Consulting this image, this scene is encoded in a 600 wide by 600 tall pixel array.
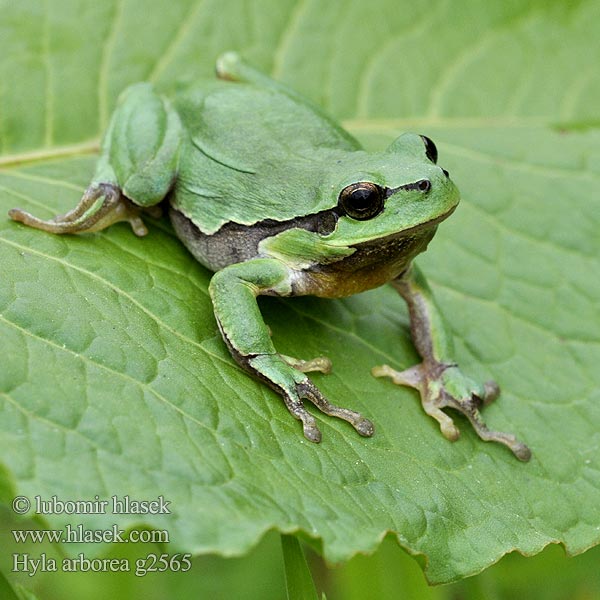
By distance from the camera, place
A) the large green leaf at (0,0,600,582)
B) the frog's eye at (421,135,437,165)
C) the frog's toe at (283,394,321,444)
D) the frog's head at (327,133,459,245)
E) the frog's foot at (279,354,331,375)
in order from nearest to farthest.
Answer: the large green leaf at (0,0,600,582), the frog's toe at (283,394,321,444), the frog's head at (327,133,459,245), the frog's foot at (279,354,331,375), the frog's eye at (421,135,437,165)

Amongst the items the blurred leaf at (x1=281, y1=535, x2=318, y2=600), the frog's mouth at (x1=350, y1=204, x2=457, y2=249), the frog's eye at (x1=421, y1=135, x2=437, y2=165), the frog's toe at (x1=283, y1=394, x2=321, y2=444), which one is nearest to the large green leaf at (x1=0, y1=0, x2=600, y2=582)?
the frog's toe at (x1=283, y1=394, x2=321, y2=444)

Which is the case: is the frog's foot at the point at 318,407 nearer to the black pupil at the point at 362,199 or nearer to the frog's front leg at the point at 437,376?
the frog's front leg at the point at 437,376

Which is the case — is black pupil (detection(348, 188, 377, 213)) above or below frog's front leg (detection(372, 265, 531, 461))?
above

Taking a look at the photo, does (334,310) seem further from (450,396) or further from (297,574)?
(297,574)

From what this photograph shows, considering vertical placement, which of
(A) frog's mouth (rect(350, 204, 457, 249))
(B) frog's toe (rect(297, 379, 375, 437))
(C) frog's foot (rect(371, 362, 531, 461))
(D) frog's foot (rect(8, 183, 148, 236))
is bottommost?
(C) frog's foot (rect(371, 362, 531, 461))

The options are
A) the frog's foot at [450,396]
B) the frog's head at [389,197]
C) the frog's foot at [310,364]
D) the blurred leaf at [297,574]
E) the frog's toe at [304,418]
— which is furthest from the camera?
the frog's foot at [450,396]

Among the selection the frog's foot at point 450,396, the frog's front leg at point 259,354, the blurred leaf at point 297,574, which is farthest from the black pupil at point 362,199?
the blurred leaf at point 297,574

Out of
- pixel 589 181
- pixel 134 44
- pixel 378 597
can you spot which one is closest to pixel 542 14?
pixel 589 181

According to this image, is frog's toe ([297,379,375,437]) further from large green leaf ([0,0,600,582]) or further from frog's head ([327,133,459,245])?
frog's head ([327,133,459,245])
